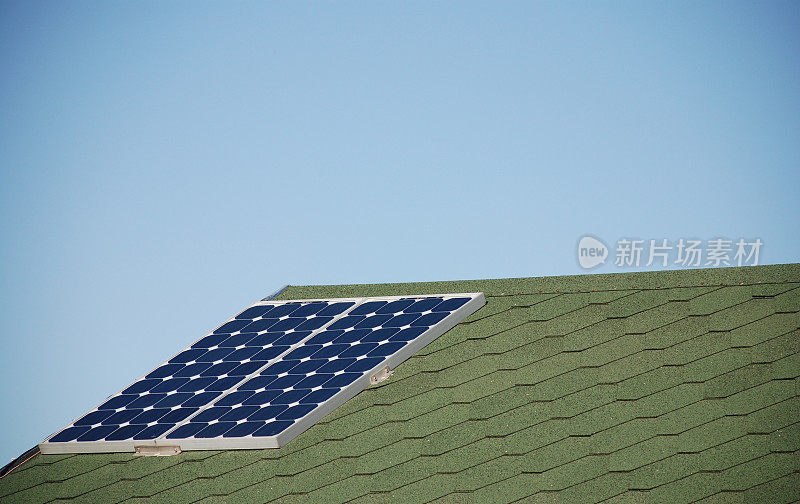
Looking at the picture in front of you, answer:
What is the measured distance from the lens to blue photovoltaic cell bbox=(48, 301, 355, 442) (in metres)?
16.6

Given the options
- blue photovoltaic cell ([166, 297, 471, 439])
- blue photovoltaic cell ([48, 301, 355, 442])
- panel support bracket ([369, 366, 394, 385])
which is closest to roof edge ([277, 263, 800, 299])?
blue photovoltaic cell ([166, 297, 471, 439])

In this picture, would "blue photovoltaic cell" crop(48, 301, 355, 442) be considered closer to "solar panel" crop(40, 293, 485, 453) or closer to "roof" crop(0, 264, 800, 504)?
"solar panel" crop(40, 293, 485, 453)

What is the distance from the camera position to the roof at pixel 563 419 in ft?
42.1

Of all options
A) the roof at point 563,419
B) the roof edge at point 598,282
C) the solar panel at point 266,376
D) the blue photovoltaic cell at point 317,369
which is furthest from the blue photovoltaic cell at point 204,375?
the roof edge at point 598,282

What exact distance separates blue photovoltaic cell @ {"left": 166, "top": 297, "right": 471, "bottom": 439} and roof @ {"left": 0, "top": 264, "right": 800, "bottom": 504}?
397 millimetres

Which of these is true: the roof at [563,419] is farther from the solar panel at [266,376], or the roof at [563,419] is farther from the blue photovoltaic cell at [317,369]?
the blue photovoltaic cell at [317,369]

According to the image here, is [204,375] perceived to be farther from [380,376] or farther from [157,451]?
[380,376]

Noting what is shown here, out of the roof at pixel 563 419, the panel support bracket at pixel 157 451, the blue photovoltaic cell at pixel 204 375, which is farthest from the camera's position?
the blue photovoltaic cell at pixel 204 375

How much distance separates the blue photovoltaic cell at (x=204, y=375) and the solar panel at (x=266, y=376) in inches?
0.9

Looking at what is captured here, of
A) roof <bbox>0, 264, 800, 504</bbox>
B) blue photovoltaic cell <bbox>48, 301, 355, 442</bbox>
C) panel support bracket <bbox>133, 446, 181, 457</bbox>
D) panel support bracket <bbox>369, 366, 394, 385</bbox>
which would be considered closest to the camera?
roof <bbox>0, 264, 800, 504</bbox>

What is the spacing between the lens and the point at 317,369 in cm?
1683

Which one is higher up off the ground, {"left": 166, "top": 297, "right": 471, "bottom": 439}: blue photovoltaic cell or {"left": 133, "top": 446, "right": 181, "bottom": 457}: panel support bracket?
{"left": 166, "top": 297, "right": 471, "bottom": 439}: blue photovoltaic cell

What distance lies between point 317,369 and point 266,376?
88cm

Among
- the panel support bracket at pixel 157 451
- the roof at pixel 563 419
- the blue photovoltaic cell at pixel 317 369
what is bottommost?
the roof at pixel 563 419
